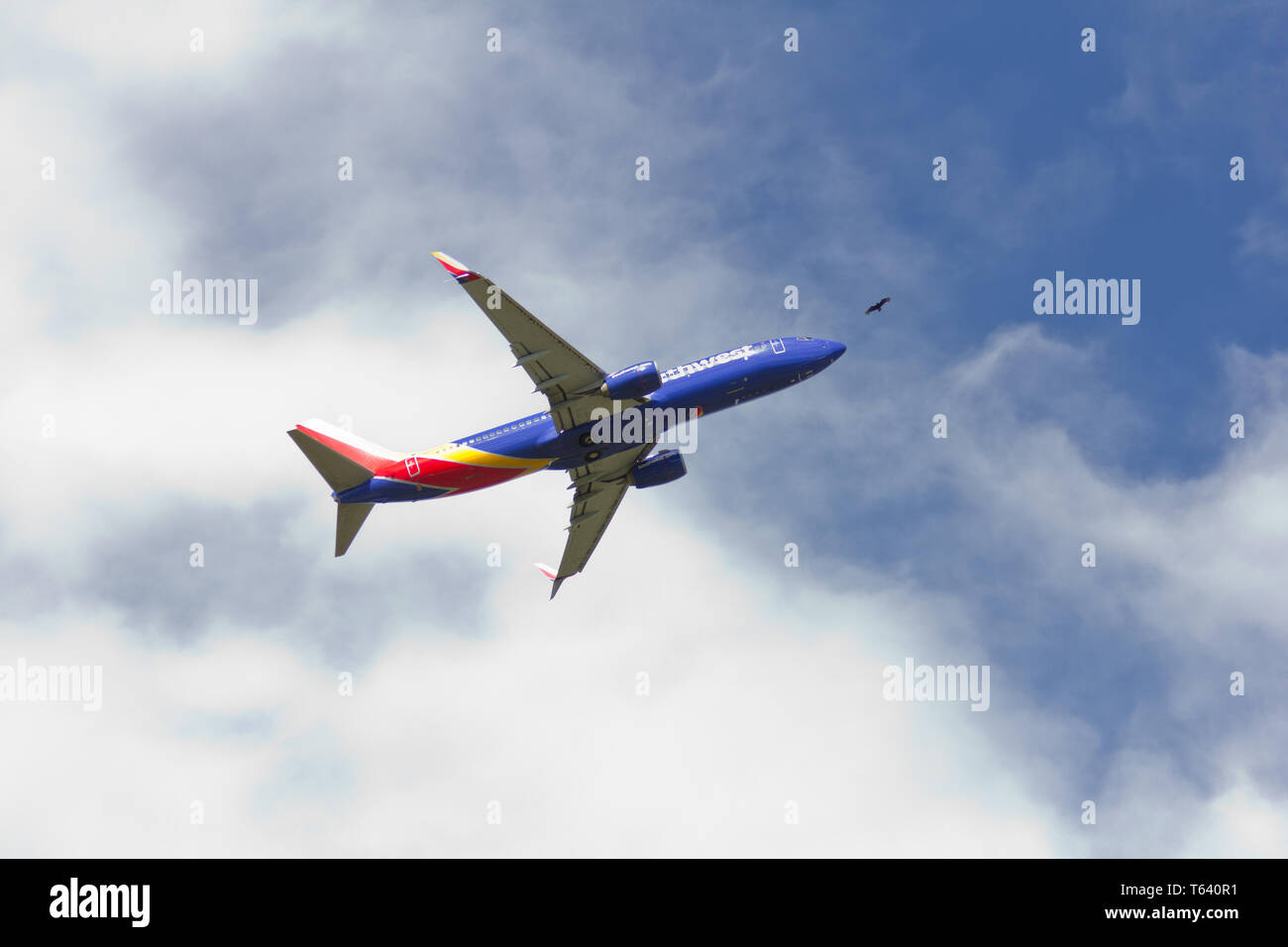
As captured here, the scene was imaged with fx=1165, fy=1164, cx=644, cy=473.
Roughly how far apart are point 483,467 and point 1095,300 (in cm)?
3979

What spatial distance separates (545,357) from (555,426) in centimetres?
482

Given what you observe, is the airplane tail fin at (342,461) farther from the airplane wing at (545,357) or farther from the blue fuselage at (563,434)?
the airplane wing at (545,357)

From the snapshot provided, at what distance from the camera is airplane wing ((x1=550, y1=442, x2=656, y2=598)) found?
75.0m

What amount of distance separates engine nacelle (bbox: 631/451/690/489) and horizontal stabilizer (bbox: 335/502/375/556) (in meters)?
17.6

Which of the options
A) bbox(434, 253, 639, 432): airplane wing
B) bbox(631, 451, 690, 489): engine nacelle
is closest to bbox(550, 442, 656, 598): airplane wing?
bbox(631, 451, 690, 489): engine nacelle

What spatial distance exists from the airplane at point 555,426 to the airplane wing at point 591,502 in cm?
290

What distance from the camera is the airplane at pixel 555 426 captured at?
66625mm

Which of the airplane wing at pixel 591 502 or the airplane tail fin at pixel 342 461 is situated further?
the airplane wing at pixel 591 502

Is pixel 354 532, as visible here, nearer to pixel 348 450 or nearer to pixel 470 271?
pixel 348 450

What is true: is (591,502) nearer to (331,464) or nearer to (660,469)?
(660,469)

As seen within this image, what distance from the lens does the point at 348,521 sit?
6906cm

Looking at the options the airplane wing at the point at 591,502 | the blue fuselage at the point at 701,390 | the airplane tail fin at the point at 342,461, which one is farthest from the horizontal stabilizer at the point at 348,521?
the airplane wing at the point at 591,502

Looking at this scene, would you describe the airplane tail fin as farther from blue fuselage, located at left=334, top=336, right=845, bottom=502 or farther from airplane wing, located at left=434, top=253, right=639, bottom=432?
airplane wing, located at left=434, top=253, right=639, bottom=432
